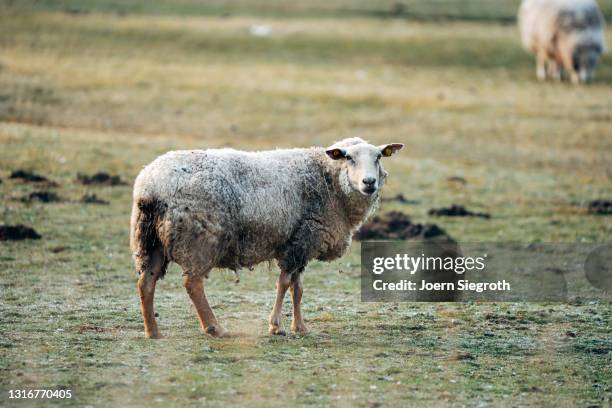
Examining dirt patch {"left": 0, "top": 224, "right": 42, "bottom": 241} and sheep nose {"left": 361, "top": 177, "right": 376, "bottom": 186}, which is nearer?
sheep nose {"left": 361, "top": 177, "right": 376, "bottom": 186}

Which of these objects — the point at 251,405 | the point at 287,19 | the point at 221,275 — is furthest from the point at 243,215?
the point at 287,19

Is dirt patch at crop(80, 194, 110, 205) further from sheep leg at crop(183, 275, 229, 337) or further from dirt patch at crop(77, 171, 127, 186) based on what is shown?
sheep leg at crop(183, 275, 229, 337)

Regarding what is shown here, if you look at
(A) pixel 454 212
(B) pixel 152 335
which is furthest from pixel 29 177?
(B) pixel 152 335

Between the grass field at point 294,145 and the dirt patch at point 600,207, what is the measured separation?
47cm

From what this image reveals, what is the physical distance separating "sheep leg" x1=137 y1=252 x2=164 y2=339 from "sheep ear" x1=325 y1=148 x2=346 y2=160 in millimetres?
3021

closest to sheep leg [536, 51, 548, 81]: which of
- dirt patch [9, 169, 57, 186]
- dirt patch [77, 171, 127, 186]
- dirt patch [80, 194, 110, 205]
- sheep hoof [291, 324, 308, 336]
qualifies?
dirt patch [77, 171, 127, 186]

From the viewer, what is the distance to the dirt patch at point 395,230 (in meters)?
22.8

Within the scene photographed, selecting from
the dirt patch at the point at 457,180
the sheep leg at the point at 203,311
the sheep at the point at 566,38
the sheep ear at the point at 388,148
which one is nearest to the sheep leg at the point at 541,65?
the sheep at the point at 566,38

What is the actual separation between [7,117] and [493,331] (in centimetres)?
2398

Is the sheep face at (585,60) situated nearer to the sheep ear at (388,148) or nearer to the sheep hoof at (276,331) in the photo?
the sheep ear at (388,148)

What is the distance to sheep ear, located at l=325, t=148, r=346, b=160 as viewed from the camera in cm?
1416

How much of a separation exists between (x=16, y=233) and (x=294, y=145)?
14406 millimetres

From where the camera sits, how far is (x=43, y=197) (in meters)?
23.7

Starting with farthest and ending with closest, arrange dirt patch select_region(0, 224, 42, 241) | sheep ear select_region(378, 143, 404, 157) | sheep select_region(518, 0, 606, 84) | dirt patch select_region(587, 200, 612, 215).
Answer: sheep select_region(518, 0, 606, 84)
dirt patch select_region(587, 200, 612, 215)
dirt patch select_region(0, 224, 42, 241)
sheep ear select_region(378, 143, 404, 157)
